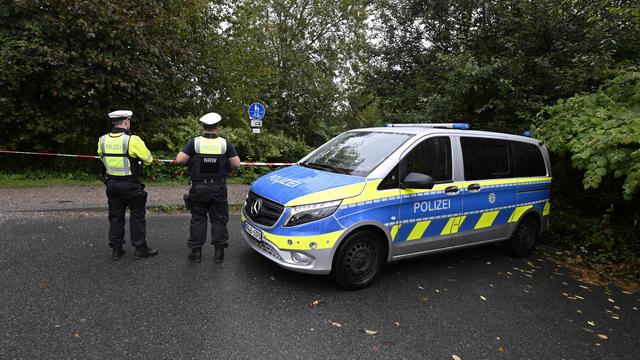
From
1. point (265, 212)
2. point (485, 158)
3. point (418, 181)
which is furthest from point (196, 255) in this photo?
point (485, 158)

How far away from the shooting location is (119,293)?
12.5 feet

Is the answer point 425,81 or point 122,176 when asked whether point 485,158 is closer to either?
point 122,176

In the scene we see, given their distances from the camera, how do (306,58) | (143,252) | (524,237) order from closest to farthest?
(143,252), (524,237), (306,58)

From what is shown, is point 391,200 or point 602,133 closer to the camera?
point 391,200

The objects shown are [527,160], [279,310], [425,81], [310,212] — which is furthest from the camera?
[425,81]

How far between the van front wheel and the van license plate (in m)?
0.86

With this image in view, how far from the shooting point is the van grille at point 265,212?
13.1 feet

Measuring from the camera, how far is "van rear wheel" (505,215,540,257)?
552cm

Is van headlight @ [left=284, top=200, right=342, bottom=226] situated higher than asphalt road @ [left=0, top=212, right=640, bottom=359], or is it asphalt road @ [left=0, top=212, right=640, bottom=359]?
van headlight @ [left=284, top=200, right=342, bottom=226]

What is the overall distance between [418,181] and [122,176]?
336 cm

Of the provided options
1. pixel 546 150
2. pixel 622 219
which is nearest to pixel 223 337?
pixel 546 150

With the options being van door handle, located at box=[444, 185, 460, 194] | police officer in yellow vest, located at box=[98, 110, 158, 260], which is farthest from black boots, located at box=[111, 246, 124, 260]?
van door handle, located at box=[444, 185, 460, 194]

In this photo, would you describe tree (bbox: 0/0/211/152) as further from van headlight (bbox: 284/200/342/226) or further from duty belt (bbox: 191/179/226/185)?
van headlight (bbox: 284/200/342/226)

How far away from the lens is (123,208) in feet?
15.3
